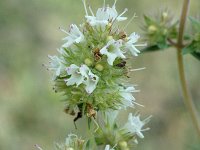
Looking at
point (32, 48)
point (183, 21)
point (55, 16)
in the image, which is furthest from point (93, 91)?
point (55, 16)

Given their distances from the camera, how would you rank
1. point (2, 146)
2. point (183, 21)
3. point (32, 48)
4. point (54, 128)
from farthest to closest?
point (32, 48)
point (54, 128)
point (2, 146)
point (183, 21)

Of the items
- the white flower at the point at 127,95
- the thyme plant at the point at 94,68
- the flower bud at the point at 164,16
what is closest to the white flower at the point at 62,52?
the thyme plant at the point at 94,68

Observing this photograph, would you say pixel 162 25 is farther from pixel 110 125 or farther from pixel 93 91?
pixel 93 91

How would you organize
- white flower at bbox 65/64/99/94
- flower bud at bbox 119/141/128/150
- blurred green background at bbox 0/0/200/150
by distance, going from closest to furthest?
white flower at bbox 65/64/99/94, flower bud at bbox 119/141/128/150, blurred green background at bbox 0/0/200/150

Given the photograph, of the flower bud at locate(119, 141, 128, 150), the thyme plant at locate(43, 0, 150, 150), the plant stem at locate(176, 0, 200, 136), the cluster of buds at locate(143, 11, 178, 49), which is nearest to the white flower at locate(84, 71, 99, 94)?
the thyme plant at locate(43, 0, 150, 150)

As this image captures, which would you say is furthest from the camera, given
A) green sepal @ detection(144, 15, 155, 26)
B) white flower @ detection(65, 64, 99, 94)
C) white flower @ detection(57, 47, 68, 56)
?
green sepal @ detection(144, 15, 155, 26)

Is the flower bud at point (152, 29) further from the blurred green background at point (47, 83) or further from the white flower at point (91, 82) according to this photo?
the blurred green background at point (47, 83)

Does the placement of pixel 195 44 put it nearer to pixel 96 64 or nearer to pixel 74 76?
pixel 96 64

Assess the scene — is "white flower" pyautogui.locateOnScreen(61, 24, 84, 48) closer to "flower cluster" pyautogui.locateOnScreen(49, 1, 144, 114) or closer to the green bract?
"flower cluster" pyautogui.locateOnScreen(49, 1, 144, 114)
